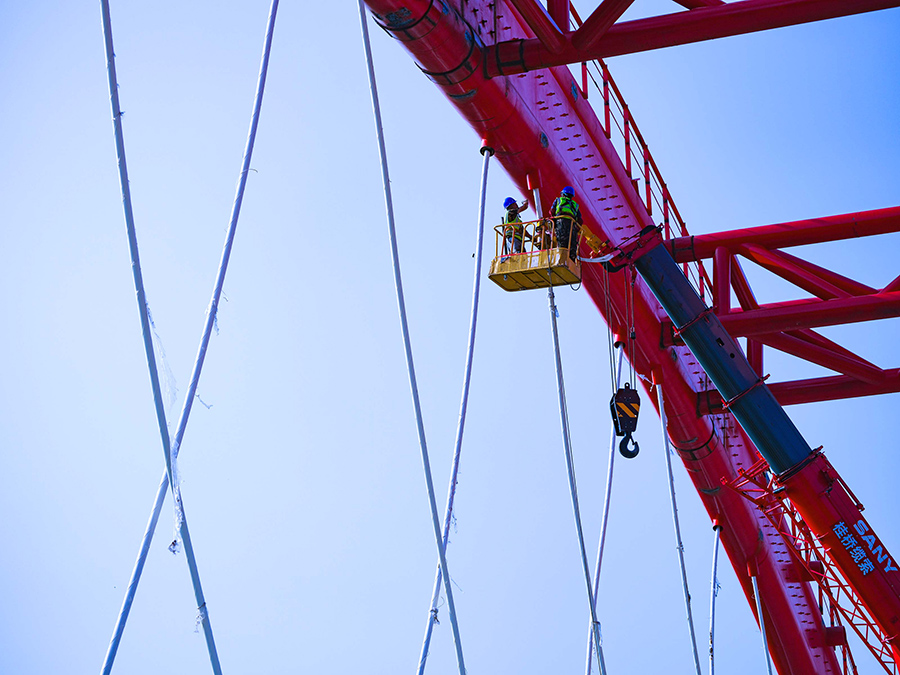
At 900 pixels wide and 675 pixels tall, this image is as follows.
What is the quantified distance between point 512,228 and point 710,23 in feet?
9.63

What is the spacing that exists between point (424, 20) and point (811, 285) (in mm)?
6183

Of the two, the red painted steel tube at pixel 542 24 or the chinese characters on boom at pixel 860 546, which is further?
the chinese characters on boom at pixel 860 546

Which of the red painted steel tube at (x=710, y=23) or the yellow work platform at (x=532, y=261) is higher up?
the red painted steel tube at (x=710, y=23)

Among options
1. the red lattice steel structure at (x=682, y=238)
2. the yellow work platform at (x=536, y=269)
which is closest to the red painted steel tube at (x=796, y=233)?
the red lattice steel structure at (x=682, y=238)

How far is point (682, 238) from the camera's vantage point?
1255cm

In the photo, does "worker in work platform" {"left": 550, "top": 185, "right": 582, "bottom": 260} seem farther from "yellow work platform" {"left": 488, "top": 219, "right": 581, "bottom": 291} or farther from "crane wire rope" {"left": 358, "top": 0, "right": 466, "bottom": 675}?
"crane wire rope" {"left": 358, "top": 0, "right": 466, "bottom": 675}

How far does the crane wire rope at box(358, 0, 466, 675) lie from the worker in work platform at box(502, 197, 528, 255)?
1.73 m

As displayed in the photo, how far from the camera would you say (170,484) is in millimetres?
6422

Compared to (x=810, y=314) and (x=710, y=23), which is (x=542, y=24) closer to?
(x=710, y=23)

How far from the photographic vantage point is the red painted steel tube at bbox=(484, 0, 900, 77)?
27.6ft

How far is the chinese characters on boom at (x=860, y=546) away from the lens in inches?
452

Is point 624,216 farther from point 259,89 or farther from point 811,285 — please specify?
point 259,89

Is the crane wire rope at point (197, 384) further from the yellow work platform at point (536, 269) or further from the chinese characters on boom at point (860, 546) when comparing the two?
the chinese characters on boom at point (860, 546)

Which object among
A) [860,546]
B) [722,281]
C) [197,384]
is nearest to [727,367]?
[722,281]
